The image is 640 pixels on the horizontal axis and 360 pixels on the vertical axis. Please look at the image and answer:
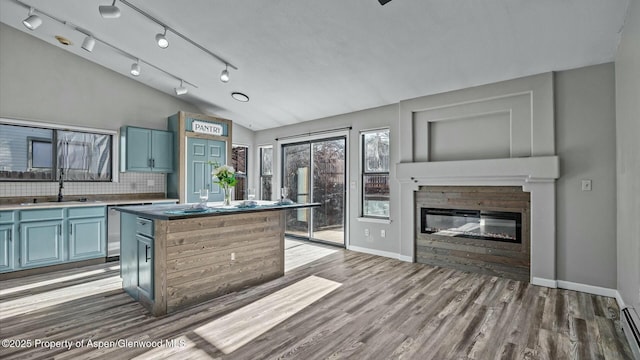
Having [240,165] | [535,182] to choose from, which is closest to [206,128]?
[240,165]

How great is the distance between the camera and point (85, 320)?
283 cm

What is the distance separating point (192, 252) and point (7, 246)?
9.03 ft

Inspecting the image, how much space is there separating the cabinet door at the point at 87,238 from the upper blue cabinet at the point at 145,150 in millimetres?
1055

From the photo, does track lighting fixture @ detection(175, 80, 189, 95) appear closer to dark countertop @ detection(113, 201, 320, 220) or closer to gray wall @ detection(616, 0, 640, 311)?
dark countertop @ detection(113, 201, 320, 220)

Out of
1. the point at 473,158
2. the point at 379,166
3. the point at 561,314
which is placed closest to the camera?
the point at 561,314

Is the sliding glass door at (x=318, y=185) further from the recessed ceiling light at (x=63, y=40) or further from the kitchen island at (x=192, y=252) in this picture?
the recessed ceiling light at (x=63, y=40)

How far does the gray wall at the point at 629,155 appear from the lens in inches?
96.8

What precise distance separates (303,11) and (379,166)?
2932mm

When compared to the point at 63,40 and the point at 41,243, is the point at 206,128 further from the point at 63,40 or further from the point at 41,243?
the point at 41,243

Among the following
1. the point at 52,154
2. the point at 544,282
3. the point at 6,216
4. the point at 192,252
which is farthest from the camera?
the point at 52,154

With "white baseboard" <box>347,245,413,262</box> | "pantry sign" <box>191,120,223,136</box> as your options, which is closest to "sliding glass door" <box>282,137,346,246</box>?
"white baseboard" <box>347,245,413,262</box>

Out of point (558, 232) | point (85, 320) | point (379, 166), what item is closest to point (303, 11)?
point (379, 166)

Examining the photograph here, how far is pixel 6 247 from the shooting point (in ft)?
13.0

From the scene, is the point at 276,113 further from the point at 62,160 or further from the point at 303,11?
the point at 62,160
